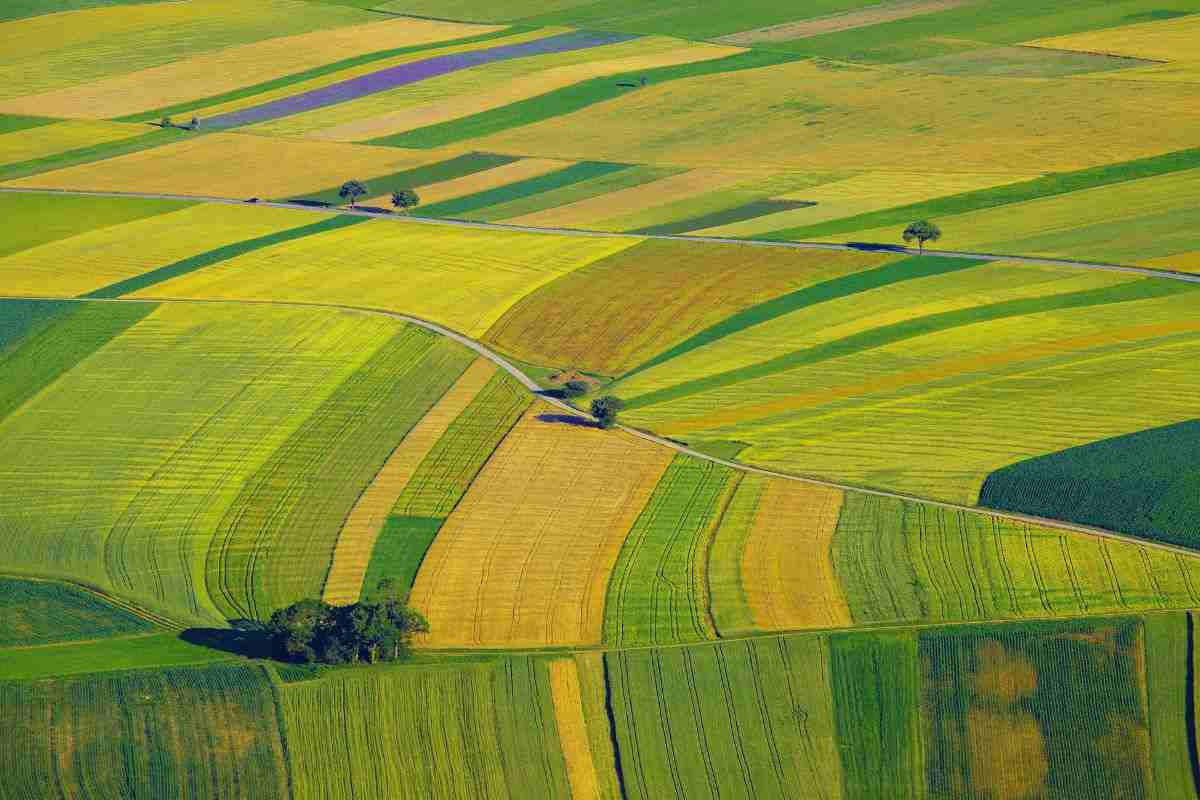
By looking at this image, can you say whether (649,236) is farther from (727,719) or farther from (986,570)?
(727,719)

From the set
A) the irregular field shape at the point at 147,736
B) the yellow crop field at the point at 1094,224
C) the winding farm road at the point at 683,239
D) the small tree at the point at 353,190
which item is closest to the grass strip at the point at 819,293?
Result: the winding farm road at the point at 683,239

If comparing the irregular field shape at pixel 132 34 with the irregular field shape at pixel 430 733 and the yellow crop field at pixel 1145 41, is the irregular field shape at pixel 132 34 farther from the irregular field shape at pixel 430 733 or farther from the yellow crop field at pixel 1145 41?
the irregular field shape at pixel 430 733

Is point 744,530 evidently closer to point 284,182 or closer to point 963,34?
point 284,182

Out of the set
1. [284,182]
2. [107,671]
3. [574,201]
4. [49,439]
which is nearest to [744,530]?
[107,671]

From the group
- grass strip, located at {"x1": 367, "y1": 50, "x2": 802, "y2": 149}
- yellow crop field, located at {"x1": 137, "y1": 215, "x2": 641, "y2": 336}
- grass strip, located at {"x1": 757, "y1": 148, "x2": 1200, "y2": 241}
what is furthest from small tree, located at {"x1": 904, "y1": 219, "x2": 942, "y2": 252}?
grass strip, located at {"x1": 367, "y1": 50, "x2": 802, "y2": 149}

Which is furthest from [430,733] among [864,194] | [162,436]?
[864,194]
